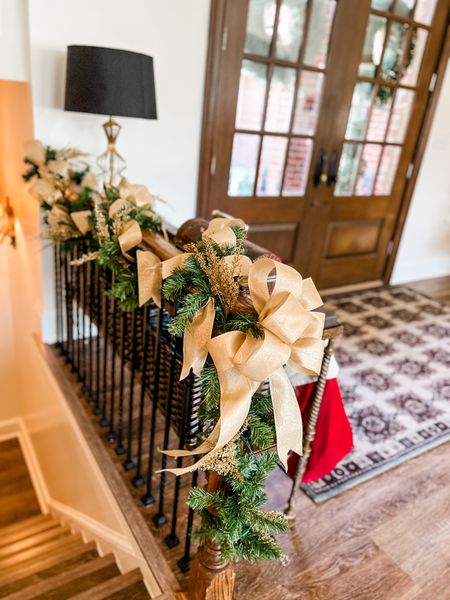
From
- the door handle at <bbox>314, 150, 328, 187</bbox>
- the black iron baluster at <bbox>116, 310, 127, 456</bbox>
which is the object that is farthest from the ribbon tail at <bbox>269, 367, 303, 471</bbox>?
the door handle at <bbox>314, 150, 328, 187</bbox>

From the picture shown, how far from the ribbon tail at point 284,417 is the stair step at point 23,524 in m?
2.80

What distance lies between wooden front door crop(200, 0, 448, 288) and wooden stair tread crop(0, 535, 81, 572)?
81.6 inches

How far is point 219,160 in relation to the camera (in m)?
2.88

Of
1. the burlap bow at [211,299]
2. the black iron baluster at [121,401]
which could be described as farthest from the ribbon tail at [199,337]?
the black iron baluster at [121,401]

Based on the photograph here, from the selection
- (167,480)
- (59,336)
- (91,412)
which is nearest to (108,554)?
(167,480)

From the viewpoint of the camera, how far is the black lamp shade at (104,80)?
1.88 meters

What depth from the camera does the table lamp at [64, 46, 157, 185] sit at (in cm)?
188

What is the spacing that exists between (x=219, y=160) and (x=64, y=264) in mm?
1207

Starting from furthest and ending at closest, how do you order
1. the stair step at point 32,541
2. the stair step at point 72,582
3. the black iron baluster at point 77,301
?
the stair step at point 32,541
the black iron baluster at point 77,301
the stair step at point 72,582

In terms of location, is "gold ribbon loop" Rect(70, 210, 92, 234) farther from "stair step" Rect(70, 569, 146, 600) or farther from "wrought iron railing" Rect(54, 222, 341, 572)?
"stair step" Rect(70, 569, 146, 600)

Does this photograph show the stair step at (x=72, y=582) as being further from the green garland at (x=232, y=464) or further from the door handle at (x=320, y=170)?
the door handle at (x=320, y=170)

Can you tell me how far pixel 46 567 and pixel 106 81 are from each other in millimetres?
2146

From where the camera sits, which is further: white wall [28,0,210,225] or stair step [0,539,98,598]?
white wall [28,0,210,225]

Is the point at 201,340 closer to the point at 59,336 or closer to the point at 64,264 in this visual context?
the point at 64,264
